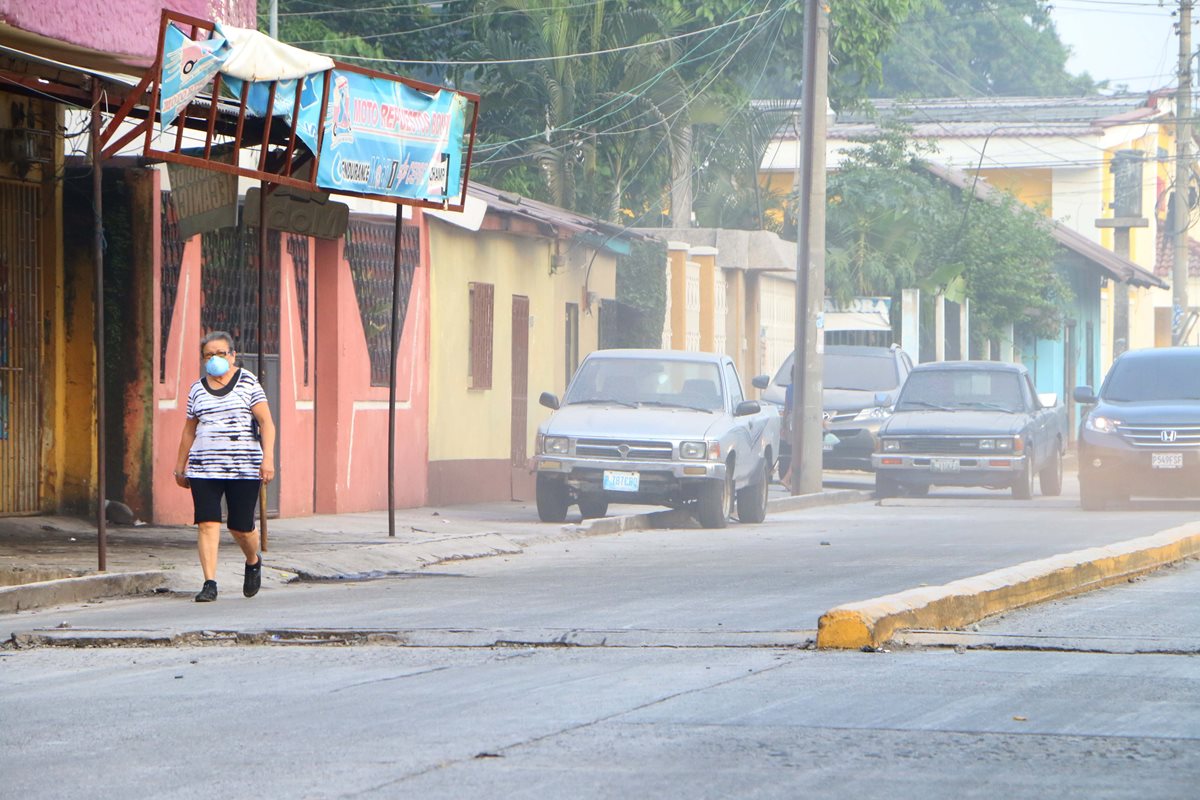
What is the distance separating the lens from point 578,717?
7066mm

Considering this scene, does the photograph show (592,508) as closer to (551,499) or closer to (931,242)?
(551,499)

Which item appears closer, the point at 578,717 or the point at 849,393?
the point at 578,717

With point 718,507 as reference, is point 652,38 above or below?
above

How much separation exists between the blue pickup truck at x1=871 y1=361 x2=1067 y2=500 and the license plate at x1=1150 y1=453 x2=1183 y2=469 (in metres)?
2.85

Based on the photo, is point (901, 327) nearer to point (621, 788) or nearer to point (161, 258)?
point (161, 258)

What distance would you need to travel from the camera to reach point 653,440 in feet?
60.2

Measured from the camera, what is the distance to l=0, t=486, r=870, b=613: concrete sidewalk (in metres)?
12.1

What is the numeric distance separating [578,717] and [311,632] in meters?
3.09

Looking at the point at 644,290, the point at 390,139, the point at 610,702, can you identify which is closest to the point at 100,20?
the point at 390,139

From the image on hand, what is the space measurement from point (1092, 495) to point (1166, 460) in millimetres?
1086

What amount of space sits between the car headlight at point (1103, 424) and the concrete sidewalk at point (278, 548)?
5129 mm

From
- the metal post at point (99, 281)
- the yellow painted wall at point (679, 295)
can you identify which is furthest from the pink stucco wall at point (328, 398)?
the yellow painted wall at point (679, 295)

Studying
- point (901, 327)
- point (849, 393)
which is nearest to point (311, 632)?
point (849, 393)

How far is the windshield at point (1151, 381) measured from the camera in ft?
72.4
